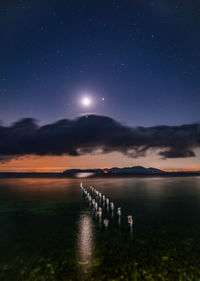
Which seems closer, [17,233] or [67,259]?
[67,259]

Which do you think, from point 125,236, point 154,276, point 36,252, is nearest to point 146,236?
point 125,236

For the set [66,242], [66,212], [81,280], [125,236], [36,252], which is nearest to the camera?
[81,280]

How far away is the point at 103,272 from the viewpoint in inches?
516

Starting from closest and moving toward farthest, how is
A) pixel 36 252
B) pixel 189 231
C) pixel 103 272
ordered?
pixel 103 272 → pixel 36 252 → pixel 189 231

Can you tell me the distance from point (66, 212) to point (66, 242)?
1365 cm

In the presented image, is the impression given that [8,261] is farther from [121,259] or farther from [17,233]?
[121,259]

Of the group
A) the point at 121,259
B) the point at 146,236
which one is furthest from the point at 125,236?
the point at 121,259

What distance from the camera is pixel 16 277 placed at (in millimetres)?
12484

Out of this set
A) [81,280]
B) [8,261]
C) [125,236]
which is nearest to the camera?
[81,280]

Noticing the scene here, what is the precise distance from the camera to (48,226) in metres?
24.1

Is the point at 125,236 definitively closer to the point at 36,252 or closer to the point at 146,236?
the point at 146,236

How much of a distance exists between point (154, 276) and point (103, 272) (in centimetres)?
380

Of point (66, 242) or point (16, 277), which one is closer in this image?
point (16, 277)

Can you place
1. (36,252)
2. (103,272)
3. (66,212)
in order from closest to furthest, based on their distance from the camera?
1. (103,272)
2. (36,252)
3. (66,212)
